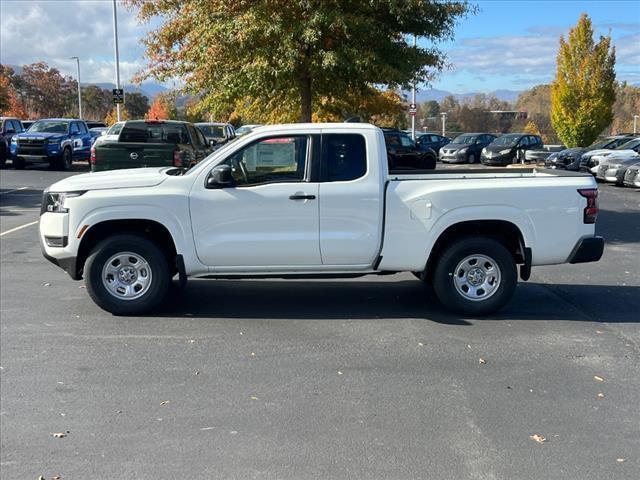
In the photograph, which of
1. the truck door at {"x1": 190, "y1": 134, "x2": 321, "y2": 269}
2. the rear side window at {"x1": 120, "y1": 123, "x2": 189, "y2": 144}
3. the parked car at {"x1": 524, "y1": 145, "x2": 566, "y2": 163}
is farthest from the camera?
the parked car at {"x1": 524, "y1": 145, "x2": 566, "y2": 163}

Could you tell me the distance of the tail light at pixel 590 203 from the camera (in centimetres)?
683

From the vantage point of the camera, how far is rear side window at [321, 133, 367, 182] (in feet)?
22.3

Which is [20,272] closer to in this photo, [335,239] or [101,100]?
[335,239]

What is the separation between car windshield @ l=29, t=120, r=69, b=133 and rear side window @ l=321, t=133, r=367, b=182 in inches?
861

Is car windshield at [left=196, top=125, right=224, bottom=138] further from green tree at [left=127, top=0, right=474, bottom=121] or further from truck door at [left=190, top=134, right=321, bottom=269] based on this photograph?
truck door at [left=190, top=134, right=321, bottom=269]

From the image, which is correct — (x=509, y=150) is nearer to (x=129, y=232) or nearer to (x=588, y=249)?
(x=588, y=249)

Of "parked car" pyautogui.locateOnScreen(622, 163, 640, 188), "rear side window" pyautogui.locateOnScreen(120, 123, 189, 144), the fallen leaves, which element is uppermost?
"rear side window" pyautogui.locateOnScreen(120, 123, 189, 144)

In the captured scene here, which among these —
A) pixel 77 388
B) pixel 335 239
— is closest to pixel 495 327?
pixel 335 239

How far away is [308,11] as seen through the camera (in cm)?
1180

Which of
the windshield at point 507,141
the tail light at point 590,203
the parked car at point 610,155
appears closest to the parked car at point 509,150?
the windshield at point 507,141

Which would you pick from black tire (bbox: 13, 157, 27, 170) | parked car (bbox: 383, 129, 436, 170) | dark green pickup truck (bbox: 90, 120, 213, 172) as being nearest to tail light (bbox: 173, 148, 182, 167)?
dark green pickup truck (bbox: 90, 120, 213, 172)

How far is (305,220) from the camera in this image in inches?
265

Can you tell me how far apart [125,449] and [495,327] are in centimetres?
387

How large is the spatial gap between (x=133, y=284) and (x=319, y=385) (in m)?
2.67
